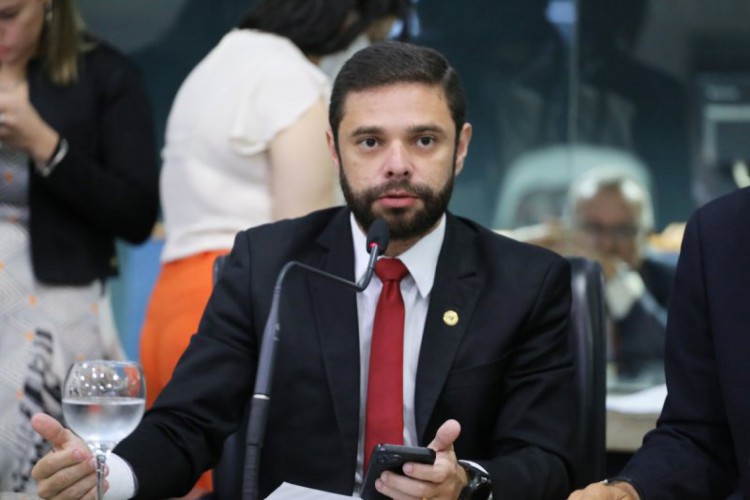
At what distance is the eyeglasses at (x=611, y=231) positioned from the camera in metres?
5.79

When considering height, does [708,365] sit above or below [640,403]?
above

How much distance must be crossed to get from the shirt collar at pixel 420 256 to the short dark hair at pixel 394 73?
0.63 ft

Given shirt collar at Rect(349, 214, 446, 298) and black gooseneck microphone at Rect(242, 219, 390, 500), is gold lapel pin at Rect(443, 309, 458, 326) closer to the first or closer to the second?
shirt collar at Rect(349, 214, 446, 298)

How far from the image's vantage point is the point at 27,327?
131 inches

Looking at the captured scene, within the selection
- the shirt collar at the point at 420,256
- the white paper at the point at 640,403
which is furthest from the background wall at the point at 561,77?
the shirt collar at the point at 420,256

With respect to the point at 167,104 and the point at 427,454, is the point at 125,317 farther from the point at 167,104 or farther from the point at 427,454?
the point at 427,454

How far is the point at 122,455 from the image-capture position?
241 cm

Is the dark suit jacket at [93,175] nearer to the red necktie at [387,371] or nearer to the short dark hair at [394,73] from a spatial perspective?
the short dark hair at [394,73]

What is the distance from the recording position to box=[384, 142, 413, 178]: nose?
8.66 feet

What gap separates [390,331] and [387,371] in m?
0.07

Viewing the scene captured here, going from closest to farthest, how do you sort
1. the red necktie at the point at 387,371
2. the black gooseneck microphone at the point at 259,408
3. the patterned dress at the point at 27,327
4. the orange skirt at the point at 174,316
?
1. the black gooseneck microphone at the point at 259,408
2. the red necktie at the point at 387,371
3. the patterned dress at the point at 27,327
4. the orange skirt at the point at 174,316

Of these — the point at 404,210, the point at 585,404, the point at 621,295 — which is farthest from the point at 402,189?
the point at 621,295

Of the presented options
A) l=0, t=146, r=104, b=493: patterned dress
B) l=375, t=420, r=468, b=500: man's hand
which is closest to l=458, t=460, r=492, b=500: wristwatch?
l=375, t=420, r=468, b=500: man's hand

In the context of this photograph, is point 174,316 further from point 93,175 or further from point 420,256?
point 420,256
